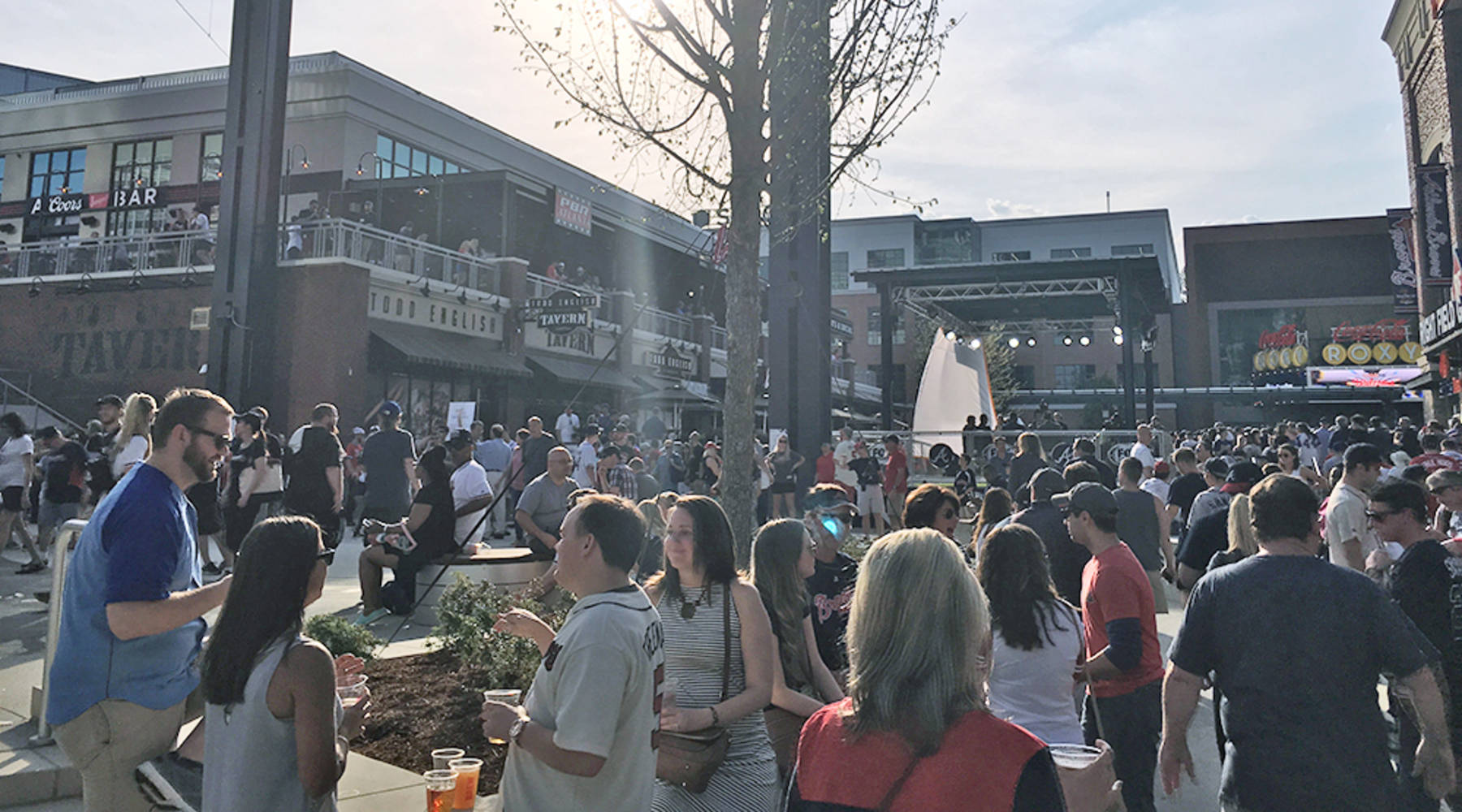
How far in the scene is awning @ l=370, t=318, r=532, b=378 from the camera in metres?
22.2

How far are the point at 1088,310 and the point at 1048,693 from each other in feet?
115

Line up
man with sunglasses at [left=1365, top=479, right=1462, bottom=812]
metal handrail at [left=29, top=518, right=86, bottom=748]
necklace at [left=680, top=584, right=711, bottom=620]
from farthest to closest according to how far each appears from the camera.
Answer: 1. metal handrail at [left=29, top=518, right=86, bottom=748]
2. man with sunglasses at [left=1365, top=479, right=1462, bottom=812]
3. necklace at [left=680, top=584, right=711, bottom=620]

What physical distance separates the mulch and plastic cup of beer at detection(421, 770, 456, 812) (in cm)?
97

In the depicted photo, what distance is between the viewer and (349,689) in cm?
292

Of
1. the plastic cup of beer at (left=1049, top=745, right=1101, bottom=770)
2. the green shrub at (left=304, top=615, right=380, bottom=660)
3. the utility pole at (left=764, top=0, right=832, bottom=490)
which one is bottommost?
the green shrub at (left=304, top=615, right=380, bottom=660)

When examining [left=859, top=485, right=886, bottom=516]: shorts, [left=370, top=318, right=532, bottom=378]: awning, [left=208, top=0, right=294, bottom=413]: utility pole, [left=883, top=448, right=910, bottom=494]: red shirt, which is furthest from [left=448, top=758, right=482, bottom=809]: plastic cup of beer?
[left=370, top=318, right=532, bottom=378]: awning

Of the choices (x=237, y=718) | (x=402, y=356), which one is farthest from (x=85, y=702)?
(x=402, y=356)

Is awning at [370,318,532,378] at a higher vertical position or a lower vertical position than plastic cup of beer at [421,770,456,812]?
higher

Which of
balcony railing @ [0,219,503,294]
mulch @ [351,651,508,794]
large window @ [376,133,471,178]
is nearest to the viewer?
mulch @ [351,651,508,794]

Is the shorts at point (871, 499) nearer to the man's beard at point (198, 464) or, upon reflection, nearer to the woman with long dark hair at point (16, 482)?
the woman with long dark hair at point (16, 482)

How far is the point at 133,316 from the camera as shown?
965 inches

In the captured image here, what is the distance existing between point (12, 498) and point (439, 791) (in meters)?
10.6

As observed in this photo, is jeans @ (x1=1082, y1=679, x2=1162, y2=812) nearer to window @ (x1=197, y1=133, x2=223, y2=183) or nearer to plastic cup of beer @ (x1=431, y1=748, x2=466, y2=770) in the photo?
plastic cup of beer @ (x1=431, y1=748, x2=466, y2=770)

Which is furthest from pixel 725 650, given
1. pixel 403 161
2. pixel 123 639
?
pixel 403 161
